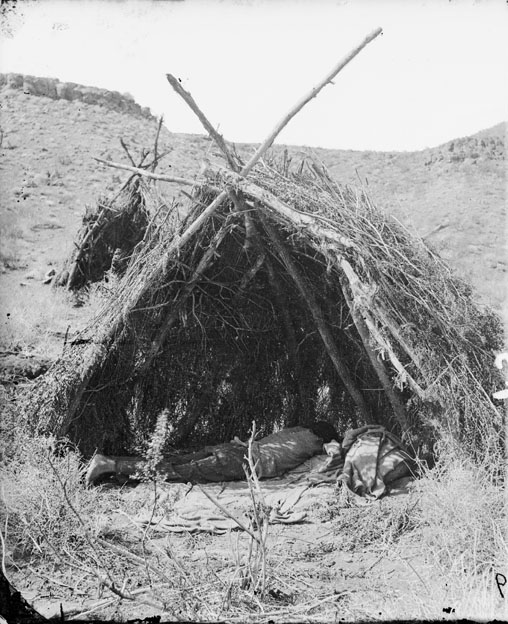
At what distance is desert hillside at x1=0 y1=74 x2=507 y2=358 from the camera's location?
53.1 ft

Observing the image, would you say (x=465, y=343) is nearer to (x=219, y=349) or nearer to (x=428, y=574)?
(x=428, y=574)

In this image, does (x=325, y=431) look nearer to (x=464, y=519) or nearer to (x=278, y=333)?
(x=278, y=333)

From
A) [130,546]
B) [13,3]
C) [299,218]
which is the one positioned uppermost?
[13,3]

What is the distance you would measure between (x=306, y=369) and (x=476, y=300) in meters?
2.21

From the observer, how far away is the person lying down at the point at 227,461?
6.02 metres

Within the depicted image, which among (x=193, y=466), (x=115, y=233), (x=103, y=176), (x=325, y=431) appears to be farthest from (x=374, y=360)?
(x=103, y=176)

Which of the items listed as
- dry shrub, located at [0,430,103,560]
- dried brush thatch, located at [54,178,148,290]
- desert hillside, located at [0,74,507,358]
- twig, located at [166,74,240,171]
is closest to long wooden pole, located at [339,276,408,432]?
twig, located at [166,74,240,171]

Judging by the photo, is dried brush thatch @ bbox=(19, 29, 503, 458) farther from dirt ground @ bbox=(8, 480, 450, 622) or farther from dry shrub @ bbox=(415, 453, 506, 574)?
dirt ground @ bbox=(8, 480, 450, 622)

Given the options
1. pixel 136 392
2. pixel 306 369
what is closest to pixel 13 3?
pixel 136 392

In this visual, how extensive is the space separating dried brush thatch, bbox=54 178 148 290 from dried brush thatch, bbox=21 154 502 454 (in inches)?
24.3

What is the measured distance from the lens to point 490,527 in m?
3.79

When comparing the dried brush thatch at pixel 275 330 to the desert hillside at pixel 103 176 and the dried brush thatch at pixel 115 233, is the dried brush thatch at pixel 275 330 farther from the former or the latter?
the desert hillside at pixel 103 176

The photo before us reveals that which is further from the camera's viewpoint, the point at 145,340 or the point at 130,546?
Answer: the point at 145,340

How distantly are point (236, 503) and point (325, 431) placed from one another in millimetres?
1617
